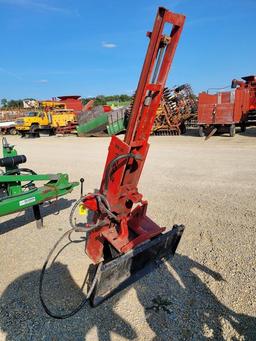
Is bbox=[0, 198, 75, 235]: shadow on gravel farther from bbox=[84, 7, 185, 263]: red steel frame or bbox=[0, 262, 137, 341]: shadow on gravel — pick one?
bbox=[84, 7, 185, 263]: red steel frame

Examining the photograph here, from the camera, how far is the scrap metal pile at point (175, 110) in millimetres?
16422

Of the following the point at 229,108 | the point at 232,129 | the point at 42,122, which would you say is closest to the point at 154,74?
the point at 229,108

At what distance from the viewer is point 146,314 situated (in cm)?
250

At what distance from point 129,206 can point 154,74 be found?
131 cm

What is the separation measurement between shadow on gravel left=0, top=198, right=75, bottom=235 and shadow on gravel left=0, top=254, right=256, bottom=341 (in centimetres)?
149

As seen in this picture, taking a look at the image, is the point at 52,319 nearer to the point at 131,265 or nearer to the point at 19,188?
the point at 131,265

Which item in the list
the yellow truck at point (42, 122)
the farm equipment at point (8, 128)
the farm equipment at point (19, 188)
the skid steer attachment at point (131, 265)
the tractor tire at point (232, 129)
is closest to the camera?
the skid steer attachment at point (131, 265)

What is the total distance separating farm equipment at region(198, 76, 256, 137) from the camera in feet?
44.7

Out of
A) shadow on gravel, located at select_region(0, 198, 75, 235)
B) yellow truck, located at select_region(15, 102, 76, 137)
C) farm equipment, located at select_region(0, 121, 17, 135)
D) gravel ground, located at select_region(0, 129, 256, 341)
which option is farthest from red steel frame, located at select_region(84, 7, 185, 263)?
farm equipment, located at select_region(0, 121, 17, 135)

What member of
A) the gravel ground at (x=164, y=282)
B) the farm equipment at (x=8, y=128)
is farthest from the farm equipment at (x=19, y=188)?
the farm equipment at (x=8, y=128)

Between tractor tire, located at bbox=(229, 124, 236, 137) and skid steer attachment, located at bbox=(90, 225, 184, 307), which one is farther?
tractor tire, located at bbox=(229, 124, 236, 137)

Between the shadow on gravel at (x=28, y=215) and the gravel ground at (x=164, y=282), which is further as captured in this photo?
the shadow on gravel at (x=28, y=215)

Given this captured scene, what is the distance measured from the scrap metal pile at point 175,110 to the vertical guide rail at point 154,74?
13958mm

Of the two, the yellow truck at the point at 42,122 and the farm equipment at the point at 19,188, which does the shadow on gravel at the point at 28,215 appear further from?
the yellow truck at the point at 42,122
